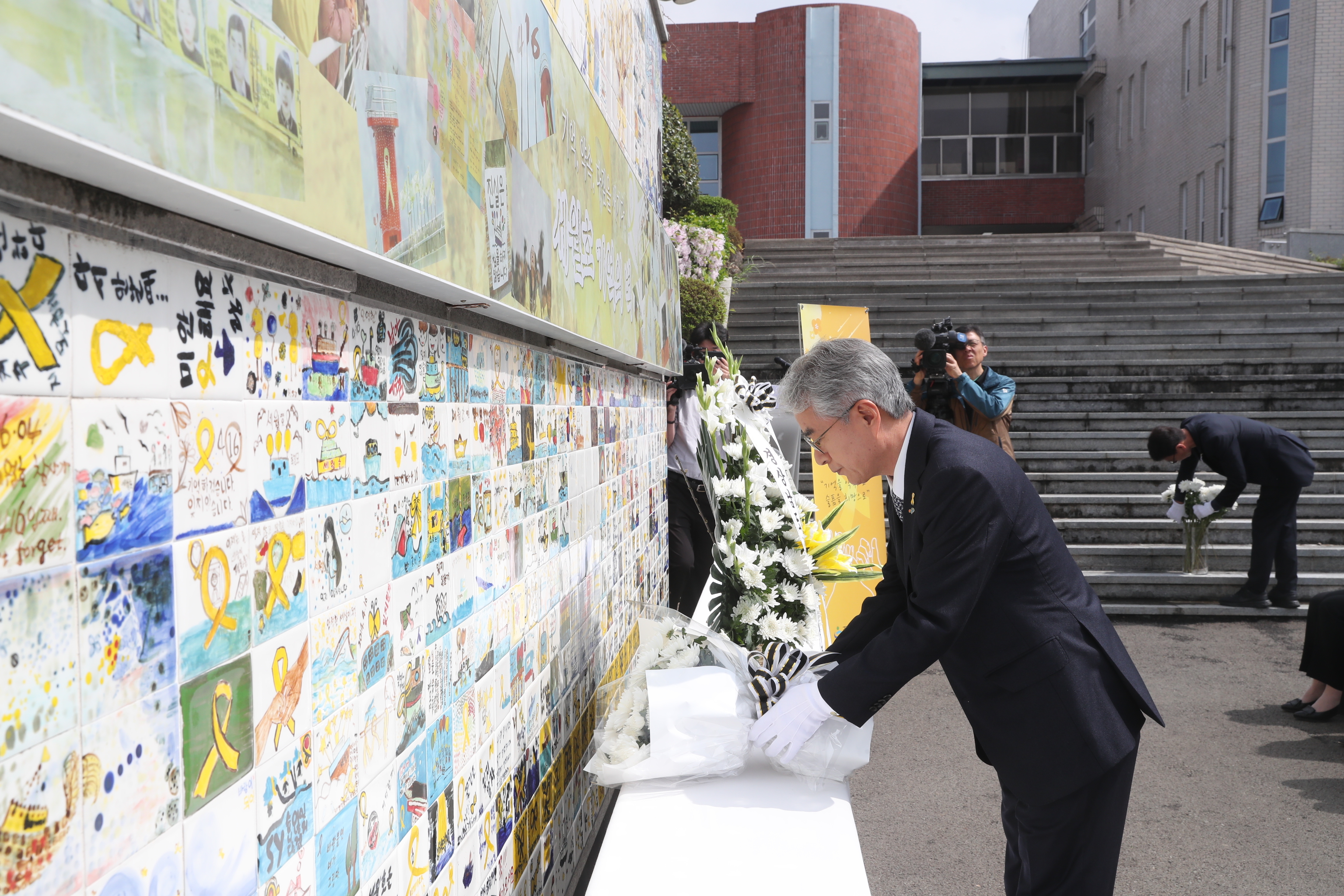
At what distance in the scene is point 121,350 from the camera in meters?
0.77

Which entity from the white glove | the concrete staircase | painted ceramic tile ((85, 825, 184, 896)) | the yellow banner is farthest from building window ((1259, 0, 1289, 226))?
painted ceramic tile ((85, 825, 184, 896))

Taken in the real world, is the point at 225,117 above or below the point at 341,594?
above

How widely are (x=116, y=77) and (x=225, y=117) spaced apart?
14 centimetres

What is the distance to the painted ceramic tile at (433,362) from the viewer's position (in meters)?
1.43

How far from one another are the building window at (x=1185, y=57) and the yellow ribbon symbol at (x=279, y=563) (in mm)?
24228

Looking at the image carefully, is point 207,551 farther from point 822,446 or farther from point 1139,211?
point 1139,211

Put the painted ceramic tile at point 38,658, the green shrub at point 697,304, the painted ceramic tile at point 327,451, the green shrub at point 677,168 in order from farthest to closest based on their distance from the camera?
the green shrub at point 677,168 → the green shrub at point 697,304 → the painted ceramic tile at point 327,451 → the painted ceramic tile at point 38,658

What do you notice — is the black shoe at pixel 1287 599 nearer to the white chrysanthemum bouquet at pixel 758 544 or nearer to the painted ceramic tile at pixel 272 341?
the white chrysanthemum bouquet at pixel 758 544

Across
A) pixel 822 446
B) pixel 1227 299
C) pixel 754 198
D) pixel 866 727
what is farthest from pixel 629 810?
pixel 754 198

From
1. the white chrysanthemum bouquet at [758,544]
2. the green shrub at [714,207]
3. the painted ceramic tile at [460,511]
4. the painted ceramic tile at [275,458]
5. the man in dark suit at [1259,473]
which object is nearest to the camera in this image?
the painted ceramic tile at [275,458]

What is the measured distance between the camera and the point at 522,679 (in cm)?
197

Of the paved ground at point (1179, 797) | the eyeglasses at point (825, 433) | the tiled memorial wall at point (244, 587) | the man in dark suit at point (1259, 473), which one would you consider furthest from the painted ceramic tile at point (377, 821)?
the man in dark suit at point (1259, 473)

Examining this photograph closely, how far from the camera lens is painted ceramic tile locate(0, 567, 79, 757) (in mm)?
643

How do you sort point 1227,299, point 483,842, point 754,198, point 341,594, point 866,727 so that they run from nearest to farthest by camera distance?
1. point 341,594
2. point 483,842
3. point 866,727
4. point 1227,299
5. point 754,198
